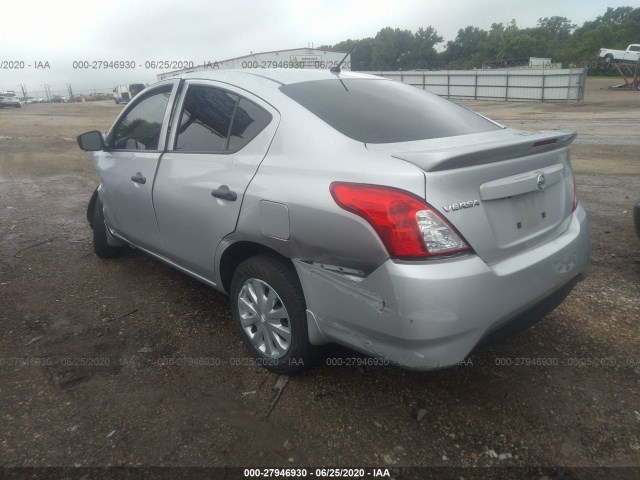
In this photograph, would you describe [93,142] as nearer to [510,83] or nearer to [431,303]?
[431,303]

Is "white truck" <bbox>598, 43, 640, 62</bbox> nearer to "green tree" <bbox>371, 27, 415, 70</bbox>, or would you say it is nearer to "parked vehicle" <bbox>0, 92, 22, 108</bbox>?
"green tree" <bbox>371, 27, 415, 70</bbox>

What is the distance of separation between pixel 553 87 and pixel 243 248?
29.5m

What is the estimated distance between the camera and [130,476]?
2.09 meters

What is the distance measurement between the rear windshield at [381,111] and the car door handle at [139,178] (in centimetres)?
131

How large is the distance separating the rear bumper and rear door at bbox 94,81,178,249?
165 centimetres

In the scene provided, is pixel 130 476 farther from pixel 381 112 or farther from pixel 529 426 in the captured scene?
pixel 381 112

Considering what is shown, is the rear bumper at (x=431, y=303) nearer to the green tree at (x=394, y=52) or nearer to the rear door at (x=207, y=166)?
the rear door at (x=207, y=166)

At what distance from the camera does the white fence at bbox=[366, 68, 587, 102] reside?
2666cm

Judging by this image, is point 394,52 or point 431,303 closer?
point 431,303

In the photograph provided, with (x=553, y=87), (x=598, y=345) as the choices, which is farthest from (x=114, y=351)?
(x=553, y=87)

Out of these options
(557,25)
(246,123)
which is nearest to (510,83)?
(246,123)

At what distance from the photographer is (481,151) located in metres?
2.09

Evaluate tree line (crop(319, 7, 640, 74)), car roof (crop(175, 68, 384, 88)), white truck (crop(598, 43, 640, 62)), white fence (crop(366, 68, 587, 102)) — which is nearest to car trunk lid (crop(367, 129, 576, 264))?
car roof (crop(175, 68, 384, 88))

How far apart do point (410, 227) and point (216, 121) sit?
159 centimetres
